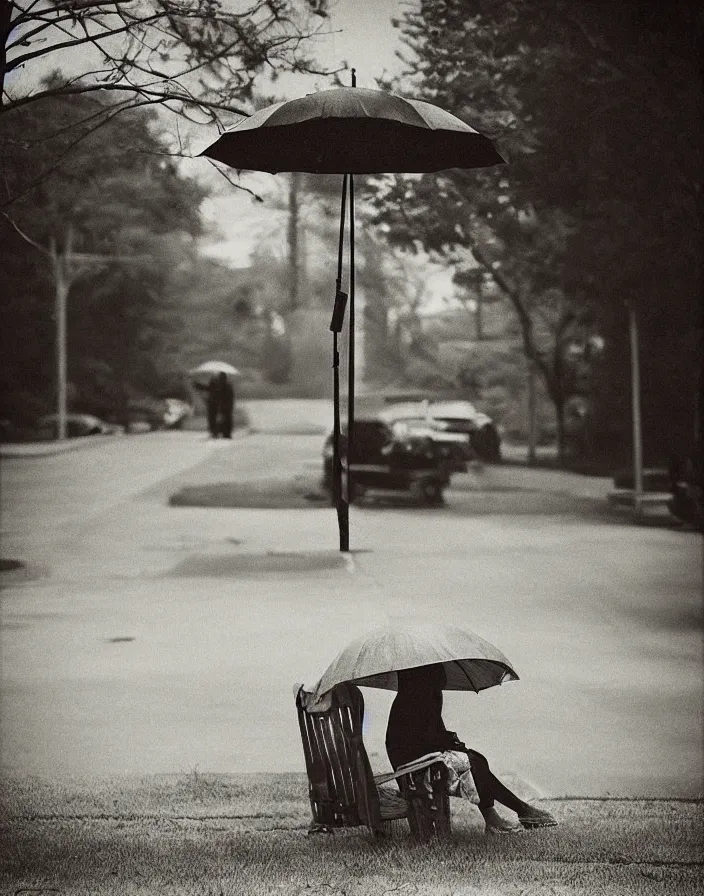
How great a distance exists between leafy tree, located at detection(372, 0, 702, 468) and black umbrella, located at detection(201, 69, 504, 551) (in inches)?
45.4

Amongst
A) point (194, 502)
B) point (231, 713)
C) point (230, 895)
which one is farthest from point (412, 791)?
point (194, 502)

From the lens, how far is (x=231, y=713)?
5.91m

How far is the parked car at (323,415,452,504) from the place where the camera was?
7320 mm

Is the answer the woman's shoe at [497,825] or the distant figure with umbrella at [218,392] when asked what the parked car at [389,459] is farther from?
the woman's shoe at [497,825]

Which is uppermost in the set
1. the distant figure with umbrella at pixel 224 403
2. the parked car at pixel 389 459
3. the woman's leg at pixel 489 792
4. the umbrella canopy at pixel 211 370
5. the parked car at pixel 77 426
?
the umbrella canopy at pixel 211 370

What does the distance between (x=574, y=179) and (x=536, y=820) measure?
167 inches

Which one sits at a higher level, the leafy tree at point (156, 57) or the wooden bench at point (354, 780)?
the leafy tree at point (156, 57)

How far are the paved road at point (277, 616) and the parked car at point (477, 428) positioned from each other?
17 cm

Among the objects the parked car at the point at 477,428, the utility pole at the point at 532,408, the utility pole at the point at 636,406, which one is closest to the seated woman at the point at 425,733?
the parked car at the point at 477,428

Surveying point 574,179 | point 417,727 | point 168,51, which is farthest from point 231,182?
point 417,727

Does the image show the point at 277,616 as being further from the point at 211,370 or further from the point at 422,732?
the point at 422,732

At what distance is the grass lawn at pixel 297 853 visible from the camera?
13.1 feet

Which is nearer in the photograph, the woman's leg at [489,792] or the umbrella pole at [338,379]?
the woman's leg at [489,792]

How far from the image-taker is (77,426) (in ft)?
23.1
